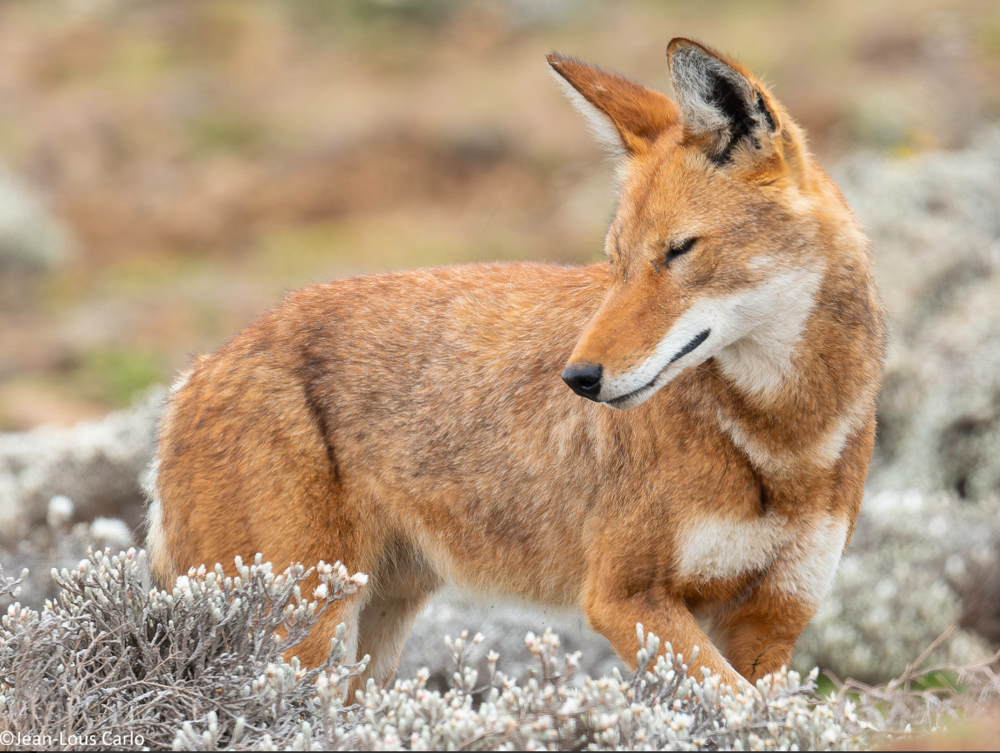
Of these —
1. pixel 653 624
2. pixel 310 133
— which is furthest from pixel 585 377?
pixel 310 133

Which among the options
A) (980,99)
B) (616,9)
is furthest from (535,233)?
(616,9)

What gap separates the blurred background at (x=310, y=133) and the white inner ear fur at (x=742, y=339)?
31.1 feet

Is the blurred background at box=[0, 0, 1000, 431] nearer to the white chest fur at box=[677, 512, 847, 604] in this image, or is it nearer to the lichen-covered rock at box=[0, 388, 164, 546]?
the lichen-covered rock at box=[0, 388, 164, 546]

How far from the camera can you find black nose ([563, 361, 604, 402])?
3174mm

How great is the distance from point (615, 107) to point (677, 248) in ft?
2.48

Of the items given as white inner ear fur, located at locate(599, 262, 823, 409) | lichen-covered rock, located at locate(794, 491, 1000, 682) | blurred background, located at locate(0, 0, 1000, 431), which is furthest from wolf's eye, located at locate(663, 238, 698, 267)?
blurred background, located at locate(0, 0, 1000, 431)

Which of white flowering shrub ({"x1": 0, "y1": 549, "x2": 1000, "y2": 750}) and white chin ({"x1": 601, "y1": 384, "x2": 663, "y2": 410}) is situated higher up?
white chin ({"x1": 601, "y1": 384, "x2": 663, "y2": 410})

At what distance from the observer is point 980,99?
52.5ft

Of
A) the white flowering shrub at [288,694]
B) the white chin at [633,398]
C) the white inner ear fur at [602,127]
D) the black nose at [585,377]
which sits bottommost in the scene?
the white flowering shrub at [288,694]

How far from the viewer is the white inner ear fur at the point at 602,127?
3.84 m

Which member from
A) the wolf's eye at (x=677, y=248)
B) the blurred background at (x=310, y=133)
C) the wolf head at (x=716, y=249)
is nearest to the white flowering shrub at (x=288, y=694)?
the wolf head at (x=716, y=249)

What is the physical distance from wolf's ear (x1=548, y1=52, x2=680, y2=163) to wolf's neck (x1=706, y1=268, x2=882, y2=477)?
2.84 feet

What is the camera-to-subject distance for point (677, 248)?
3389 mm

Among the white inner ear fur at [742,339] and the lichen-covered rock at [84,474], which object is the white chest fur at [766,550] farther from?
the lichen-covered rock at [84,474]
